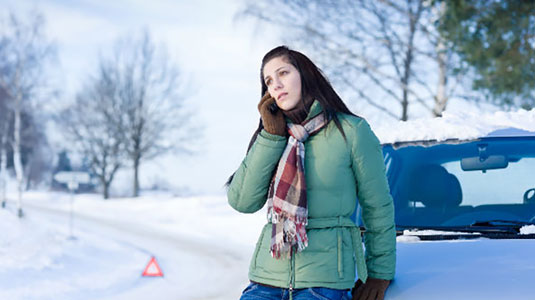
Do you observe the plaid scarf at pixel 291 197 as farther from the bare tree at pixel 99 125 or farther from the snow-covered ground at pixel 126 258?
the bare tree at pixel 99 125

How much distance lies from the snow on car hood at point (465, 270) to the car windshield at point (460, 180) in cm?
64

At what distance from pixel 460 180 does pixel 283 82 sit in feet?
5.86

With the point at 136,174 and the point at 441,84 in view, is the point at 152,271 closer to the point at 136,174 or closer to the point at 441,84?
the point at 441,84

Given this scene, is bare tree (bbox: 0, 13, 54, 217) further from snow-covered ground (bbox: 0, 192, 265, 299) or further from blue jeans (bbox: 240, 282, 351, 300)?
blue jeans (bbox: 240, 282, 351, 300)

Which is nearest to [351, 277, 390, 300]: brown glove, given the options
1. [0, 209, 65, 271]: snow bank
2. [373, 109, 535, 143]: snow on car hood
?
[373, 109, 535, 143]: snow on car hood

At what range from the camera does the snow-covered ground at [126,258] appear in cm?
796

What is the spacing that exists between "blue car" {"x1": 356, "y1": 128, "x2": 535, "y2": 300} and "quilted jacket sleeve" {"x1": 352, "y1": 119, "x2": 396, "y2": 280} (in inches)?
4.7

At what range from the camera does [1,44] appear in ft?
Result: 76.9

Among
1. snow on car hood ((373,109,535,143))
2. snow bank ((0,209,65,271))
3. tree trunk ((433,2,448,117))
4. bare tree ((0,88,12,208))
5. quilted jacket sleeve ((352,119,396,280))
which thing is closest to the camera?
quilted jacket sleeve ((352,119,396,280))

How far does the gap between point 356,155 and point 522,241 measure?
1.03m

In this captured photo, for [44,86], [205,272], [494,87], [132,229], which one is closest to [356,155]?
[205,272]

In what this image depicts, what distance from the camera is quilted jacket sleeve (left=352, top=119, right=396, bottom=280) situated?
2387mm

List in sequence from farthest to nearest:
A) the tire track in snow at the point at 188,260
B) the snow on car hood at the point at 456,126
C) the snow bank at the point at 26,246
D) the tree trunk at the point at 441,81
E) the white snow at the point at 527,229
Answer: the tree trunk at the point at 441,81 → the snow bank at the point at 26,246 → the tire track in snow at the point at 188,260 → the snow on car hood at the point at 456,126 → the white snow at the point at 527,229

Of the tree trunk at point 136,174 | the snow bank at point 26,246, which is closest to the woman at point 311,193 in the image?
the snow bank at point 26,246
